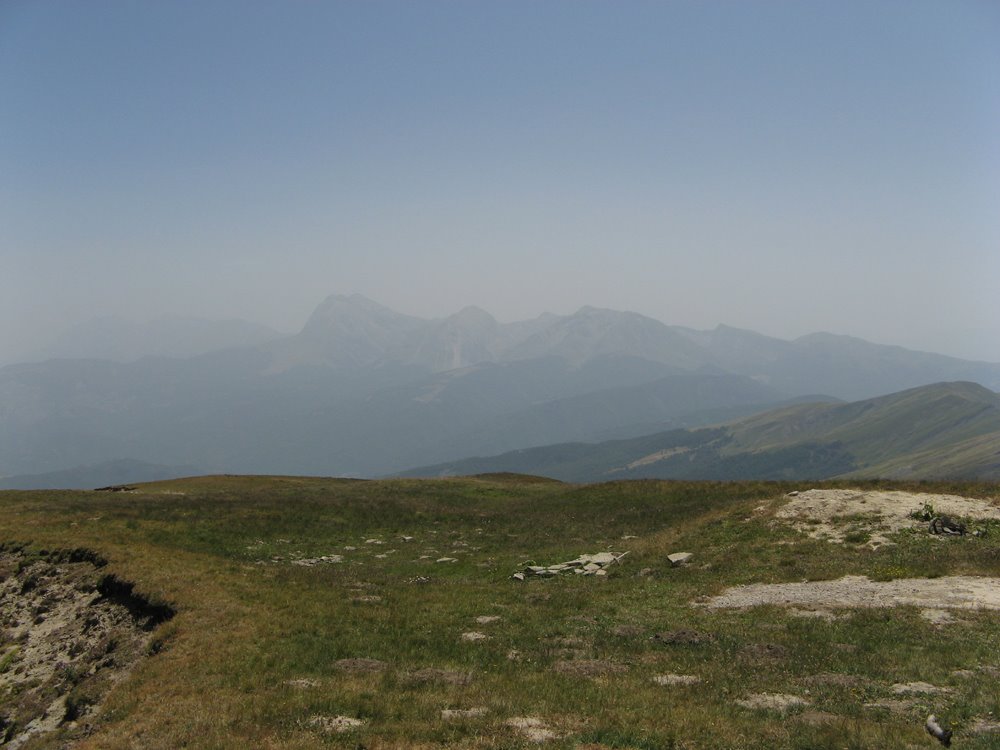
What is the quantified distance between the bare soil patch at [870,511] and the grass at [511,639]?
143cm

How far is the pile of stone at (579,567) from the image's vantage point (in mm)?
35500

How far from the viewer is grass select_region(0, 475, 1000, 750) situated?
576 inches

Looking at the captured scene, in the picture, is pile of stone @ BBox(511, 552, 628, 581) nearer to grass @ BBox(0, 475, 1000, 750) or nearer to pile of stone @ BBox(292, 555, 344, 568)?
grass @ BBox(0, 475, 1000, 750)

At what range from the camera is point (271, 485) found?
7481 centimetres

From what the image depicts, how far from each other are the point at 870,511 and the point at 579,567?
19309mm

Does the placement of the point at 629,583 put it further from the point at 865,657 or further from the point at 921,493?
the point at 921,493

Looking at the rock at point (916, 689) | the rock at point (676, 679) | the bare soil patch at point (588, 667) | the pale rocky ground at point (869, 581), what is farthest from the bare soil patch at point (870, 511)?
the bare soil patch at point (588, 667)

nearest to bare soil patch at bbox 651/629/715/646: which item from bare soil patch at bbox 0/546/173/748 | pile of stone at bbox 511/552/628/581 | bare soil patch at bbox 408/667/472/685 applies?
bare soil patch at bbox 408/667/472/685

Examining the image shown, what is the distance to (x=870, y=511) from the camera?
3809cm

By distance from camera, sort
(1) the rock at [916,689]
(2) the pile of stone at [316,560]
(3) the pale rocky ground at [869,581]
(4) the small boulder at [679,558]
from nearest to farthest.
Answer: (1) the rock at [916,689] < (3) the pale rocky ground at [869,581] < (4) the small boulder at [679,558] < (2) the pile of stone at [316,560]

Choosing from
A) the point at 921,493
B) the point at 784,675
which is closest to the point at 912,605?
the point at 784,675

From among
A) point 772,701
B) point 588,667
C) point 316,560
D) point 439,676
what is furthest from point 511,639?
point 316,560

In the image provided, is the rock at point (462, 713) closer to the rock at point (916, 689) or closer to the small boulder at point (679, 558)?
the rock at point (916, 689)

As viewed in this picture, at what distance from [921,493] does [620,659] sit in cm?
3321
